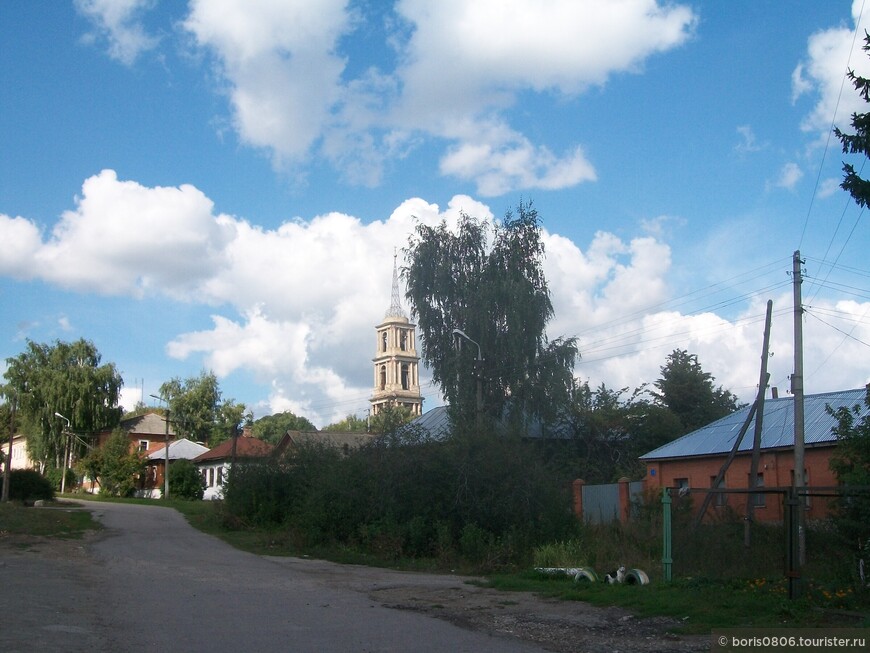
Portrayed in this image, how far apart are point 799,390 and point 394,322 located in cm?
6883

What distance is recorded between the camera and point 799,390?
19.7 m

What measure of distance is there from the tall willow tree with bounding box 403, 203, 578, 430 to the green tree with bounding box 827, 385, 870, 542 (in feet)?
69.9

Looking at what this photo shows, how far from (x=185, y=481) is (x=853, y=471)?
52.3 m

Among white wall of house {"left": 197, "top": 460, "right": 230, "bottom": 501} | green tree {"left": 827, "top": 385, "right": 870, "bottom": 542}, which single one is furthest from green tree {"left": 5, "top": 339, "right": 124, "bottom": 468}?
green tree {"left": 827, "top": 385, "right": 870, "bottom": 542}

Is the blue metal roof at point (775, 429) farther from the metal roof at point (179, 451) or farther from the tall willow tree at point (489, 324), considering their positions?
the metal roof at point (179, 451)

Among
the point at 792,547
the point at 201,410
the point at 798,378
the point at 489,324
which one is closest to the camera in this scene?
the point at 792,547

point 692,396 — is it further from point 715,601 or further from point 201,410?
point 201,410

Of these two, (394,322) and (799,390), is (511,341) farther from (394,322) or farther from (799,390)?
(394,322)

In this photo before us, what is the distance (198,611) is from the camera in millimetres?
12055

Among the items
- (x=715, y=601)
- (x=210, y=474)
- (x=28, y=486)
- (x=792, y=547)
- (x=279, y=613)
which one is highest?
(x=792, y=547)

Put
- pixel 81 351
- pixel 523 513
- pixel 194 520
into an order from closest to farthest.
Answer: pixel 523 513 → pixel 194 520 → pixel 81 351

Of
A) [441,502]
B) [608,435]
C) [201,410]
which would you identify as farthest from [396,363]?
[441,502]

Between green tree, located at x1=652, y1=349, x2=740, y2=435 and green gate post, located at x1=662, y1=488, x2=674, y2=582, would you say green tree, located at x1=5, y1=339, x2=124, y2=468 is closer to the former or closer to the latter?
green tree, located at x1=652, y1=349, x2=740, y2=435

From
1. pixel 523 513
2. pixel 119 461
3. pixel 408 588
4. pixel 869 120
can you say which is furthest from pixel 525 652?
pixel 119 461
